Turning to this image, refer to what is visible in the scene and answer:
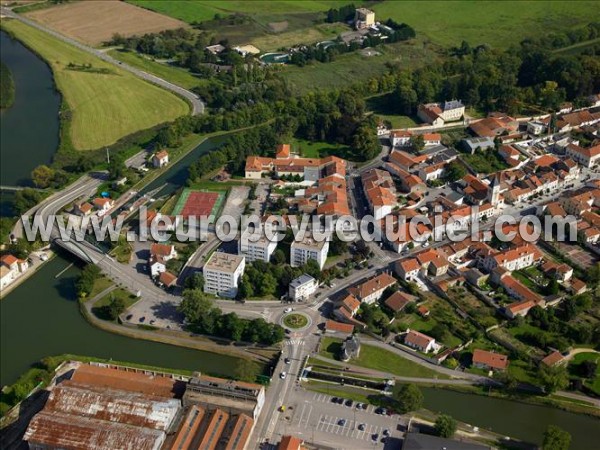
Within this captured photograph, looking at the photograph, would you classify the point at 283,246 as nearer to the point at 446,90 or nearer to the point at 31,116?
the point at 446,90

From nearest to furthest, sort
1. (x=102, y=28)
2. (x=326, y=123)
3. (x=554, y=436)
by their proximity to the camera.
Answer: (x=554, y=436) < (x=326, y=123) < (x=102, y=28)

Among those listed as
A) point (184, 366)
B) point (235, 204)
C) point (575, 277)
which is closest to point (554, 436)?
point (575, 277)

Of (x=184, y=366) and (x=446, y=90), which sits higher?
(x=446, y=90)

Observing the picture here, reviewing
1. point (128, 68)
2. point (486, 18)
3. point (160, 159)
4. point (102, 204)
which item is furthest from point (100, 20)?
point (486, 18)

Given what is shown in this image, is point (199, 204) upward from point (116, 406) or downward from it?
downward

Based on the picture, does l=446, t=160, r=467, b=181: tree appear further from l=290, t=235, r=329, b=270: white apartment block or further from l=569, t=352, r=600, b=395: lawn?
l=569, t=352, r=600, b=395: lawn

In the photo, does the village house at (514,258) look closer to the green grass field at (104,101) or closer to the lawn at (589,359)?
the lawn at (589,359)

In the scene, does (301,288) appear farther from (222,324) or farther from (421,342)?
(421,342)
